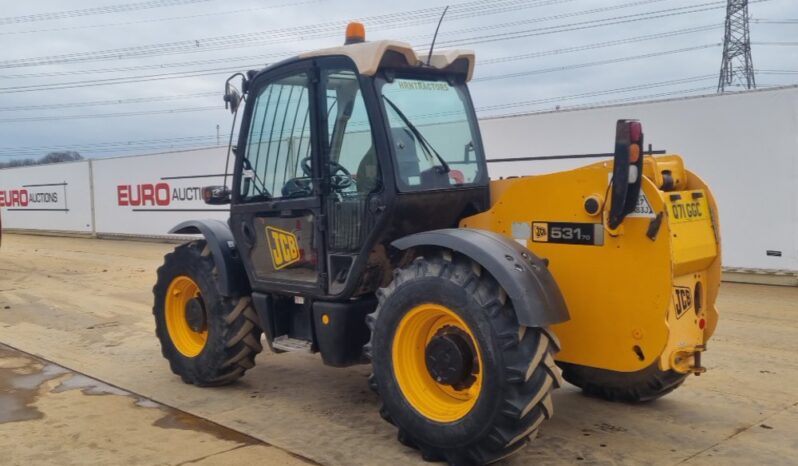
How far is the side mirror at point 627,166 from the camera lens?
3777 mm

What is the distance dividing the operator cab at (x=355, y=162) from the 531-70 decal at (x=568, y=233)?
0.67 metres

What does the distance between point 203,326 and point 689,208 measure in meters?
3.79

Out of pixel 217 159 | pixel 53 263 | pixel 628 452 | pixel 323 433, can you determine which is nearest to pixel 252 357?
pixel 323 433

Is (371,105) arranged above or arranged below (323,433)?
above

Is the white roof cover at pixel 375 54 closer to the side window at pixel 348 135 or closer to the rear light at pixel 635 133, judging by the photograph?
the side window at pixel 348 135

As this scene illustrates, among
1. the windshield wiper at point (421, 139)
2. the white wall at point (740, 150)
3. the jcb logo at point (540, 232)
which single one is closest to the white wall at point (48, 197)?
the white wall at point (740, 150)

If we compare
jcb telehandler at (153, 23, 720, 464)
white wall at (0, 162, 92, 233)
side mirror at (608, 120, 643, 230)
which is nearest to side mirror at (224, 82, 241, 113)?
jcb telehandler at (153, 23, 720, 464)

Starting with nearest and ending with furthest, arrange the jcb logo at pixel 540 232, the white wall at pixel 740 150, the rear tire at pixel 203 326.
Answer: the jcb logo at pixel 540 232, the rear tire at pixel 203 326, the white wall at pixel 740 150

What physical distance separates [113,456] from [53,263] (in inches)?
495

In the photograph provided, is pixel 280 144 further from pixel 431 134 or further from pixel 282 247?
pixel 431 134

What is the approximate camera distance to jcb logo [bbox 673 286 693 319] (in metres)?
4.21

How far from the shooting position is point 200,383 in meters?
5.90

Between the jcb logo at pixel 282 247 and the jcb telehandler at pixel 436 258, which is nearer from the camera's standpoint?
the jcb telehandler at pixel 436 258

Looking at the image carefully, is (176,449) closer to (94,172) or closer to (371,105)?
(371,105)
